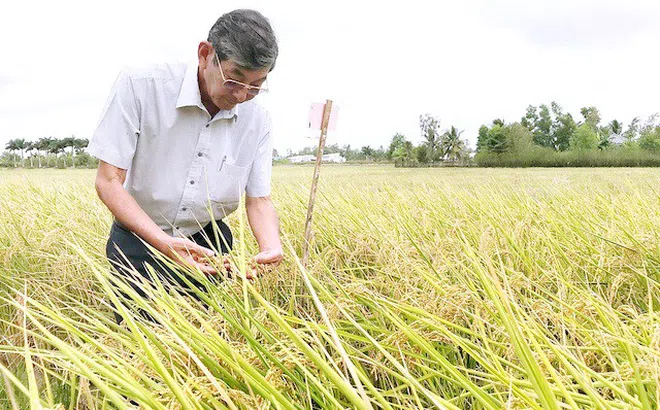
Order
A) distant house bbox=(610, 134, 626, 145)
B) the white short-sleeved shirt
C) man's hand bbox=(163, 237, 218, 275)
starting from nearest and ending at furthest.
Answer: man's hand bbox=(163, 237, 218, 275) → the white short-sleeved shirt → distant house bbox=(610, 134, 626, 145)

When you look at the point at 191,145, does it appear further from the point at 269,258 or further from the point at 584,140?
the point at 584,140

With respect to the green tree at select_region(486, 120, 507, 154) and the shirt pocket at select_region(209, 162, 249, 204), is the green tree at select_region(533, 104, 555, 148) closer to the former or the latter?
the green tree at select_region(486, 120, 507, 154)

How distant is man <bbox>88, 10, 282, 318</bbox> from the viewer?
1.64 meters

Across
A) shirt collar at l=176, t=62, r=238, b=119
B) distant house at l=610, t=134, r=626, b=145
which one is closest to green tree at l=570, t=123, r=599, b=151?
distant house at l=610, t=134, r=626, b=145

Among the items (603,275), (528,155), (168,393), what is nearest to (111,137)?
(168,393)

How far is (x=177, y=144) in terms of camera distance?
1.93m

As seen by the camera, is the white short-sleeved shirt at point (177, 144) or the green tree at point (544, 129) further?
the green tree at point (544, 129)

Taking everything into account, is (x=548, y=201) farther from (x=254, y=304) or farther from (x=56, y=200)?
(x=56, y=200)

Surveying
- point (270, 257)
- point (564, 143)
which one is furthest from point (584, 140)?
point (270, 257)

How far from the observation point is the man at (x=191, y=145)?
1644mm

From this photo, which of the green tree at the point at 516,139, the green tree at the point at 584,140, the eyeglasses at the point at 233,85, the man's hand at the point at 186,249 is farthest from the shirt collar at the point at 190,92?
the green tree at the point at 584,140

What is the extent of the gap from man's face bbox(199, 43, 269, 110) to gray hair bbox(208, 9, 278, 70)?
3cm

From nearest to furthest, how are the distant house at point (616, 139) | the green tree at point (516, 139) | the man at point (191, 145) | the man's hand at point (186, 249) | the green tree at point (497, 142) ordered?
the man's hand at point (186, 249), the man at point (191, 145), the green tree at point (516, 139), the green tree at point (497, 142), the distant house at point (616, 139)

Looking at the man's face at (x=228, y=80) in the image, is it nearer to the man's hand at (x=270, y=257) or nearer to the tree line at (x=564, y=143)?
the man's hand at (x=270, y=257)
